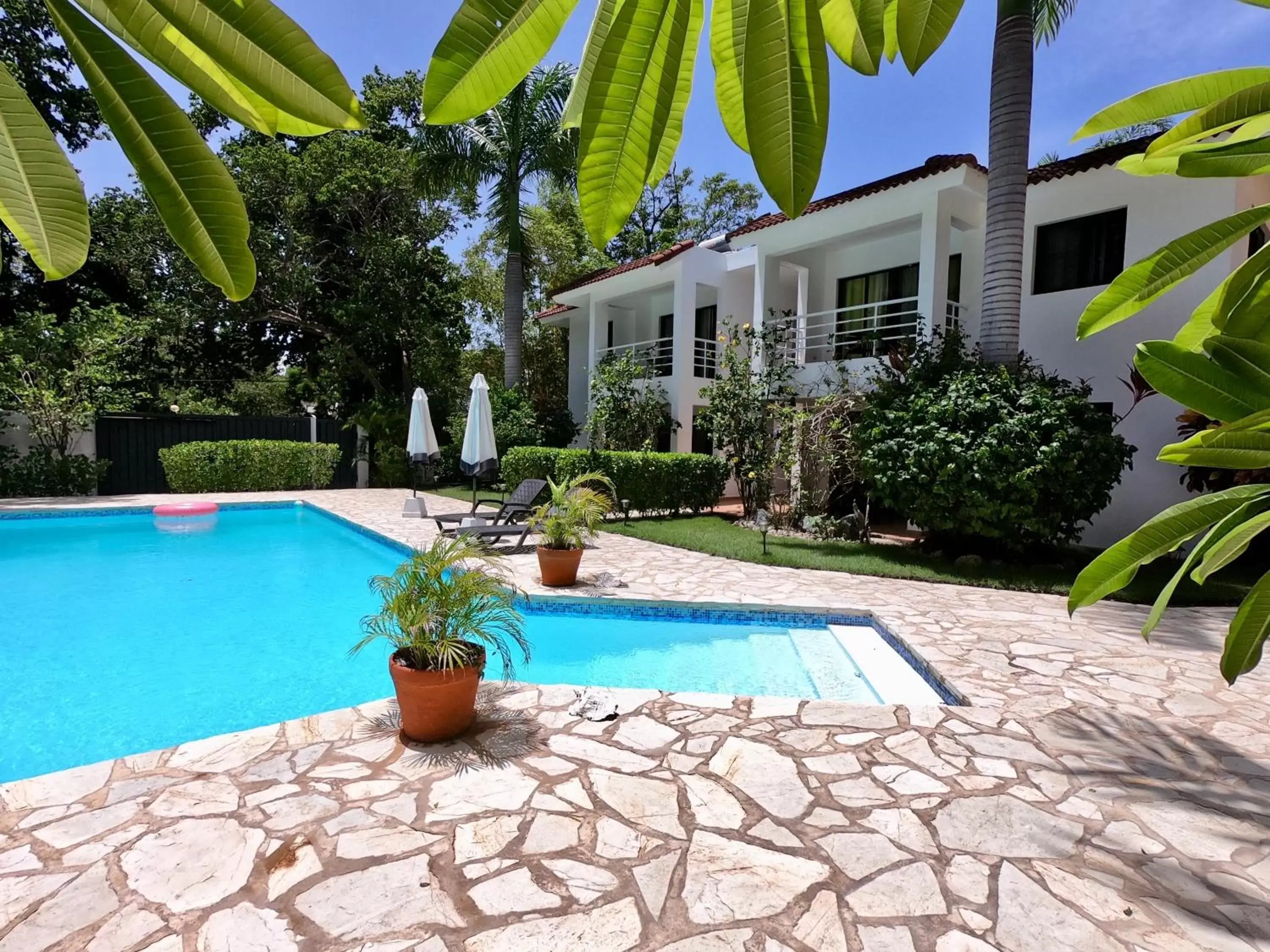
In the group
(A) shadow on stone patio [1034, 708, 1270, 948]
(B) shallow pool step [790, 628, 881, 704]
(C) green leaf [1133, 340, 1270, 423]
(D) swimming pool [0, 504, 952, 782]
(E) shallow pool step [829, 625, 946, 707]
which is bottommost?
(D) swimming pool [0, 504, 952, 782]

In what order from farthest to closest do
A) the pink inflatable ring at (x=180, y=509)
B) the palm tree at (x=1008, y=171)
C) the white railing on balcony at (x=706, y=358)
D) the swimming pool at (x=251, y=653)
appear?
the white railing on balcony at (x=706, y=358)
the pink inflatable ring at (x=180, y=509)
the palm tree at (x=1008, y=171)
the swimming pool at (x=251, y=653)

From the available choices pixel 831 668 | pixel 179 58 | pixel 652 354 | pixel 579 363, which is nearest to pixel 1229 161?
pixel 179 58

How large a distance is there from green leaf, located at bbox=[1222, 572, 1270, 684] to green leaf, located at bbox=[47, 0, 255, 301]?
5.92ft

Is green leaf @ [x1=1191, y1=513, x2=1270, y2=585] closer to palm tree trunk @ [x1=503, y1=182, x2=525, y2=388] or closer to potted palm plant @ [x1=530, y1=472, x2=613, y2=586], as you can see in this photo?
potted palm plant @ [x1=530, y1=472, x2=613, y2=586]

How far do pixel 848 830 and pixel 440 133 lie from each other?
18185 mm

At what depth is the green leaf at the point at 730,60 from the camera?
3.10ft

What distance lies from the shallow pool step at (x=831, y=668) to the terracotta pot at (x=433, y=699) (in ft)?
10.1

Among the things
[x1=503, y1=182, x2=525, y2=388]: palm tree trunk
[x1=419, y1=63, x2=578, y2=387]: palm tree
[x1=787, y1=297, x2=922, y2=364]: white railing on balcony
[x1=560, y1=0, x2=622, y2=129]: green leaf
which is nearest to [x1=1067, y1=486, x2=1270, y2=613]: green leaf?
[x1=560, y1=0, x2=622, y2=129]: green leaf

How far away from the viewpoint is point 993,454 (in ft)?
28.0

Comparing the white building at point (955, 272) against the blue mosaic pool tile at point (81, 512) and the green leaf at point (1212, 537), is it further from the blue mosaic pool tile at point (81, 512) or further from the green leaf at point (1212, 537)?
the blue mosaic pool tile at point (81, 512)

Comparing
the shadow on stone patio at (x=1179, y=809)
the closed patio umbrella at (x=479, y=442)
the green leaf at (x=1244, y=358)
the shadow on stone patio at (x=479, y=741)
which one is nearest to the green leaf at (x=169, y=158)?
the green leaf at (x=1244, y=358)

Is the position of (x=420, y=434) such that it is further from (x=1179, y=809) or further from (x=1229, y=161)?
(x=1229, y=161)

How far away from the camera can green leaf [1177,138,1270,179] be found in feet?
3.49

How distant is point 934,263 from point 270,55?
12742mm
